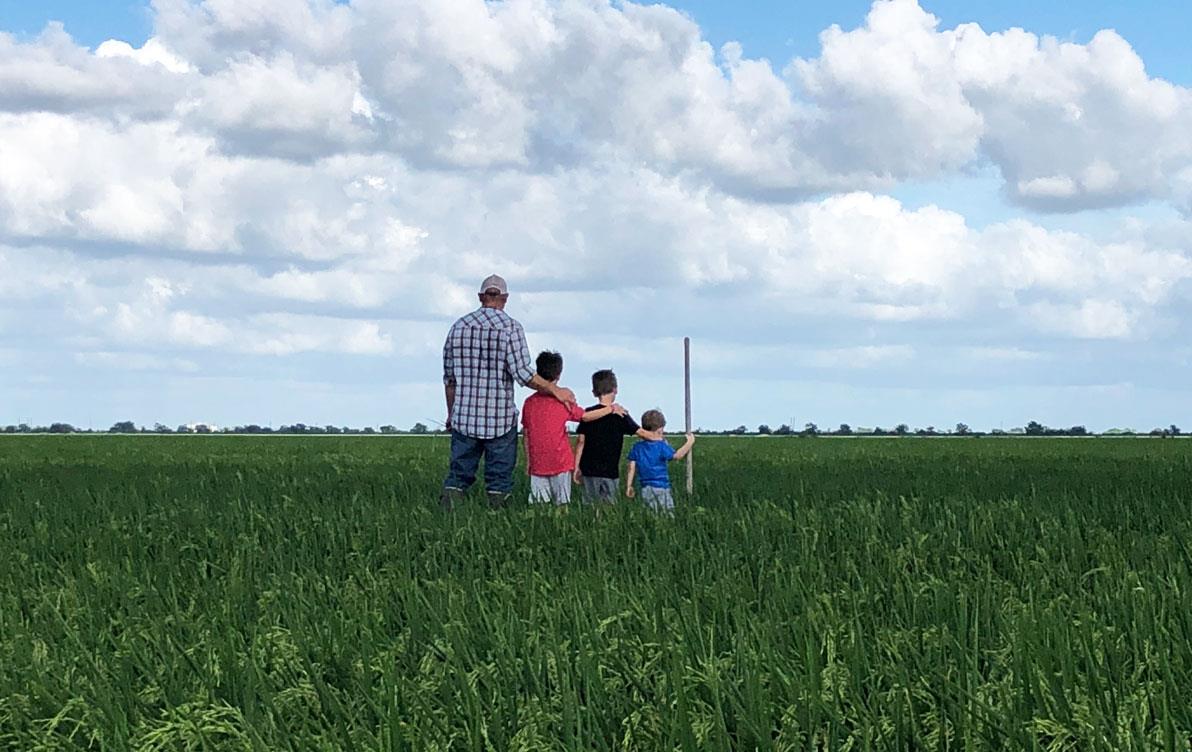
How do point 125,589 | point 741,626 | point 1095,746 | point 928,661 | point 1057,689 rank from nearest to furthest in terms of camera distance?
point 1095,746 → point 1057,689 → point 928,661 → point 741,626 → point 125,589

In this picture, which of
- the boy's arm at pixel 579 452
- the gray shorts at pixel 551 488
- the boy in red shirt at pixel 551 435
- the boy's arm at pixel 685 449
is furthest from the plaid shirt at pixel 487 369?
the boy's arm at pixel 685 449

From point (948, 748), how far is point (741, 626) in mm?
1284

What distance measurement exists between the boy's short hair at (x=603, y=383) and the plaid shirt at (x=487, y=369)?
1.79ft

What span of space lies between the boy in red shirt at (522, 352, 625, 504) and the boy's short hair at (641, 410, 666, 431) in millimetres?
342

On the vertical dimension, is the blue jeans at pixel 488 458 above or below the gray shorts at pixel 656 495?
above

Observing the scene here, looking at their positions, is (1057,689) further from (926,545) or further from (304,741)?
(926,545)

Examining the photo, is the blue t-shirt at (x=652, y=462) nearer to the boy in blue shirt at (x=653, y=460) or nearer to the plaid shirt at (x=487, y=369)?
the boy in blue shirt at (x=653, y=460)

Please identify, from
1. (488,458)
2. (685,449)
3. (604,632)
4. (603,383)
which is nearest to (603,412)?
(603,383)

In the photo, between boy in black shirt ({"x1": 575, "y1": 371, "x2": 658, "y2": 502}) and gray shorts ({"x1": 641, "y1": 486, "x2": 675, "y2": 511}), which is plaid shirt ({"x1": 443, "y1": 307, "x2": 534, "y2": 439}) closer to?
boy in black shirt ({"x1": 575, "y1": 371, "x2": 658, "y2": 502})

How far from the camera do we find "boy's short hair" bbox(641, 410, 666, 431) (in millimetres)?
11859

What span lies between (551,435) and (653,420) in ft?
2.97

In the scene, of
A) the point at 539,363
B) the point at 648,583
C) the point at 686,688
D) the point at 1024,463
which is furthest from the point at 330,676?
the point at 1024,463

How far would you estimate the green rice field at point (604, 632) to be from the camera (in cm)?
397

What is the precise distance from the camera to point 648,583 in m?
6.41
